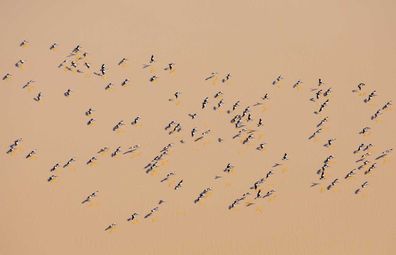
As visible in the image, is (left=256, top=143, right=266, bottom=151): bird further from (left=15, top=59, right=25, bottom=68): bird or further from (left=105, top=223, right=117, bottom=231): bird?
(left=15, top=59, right=25, bottom=68): bird

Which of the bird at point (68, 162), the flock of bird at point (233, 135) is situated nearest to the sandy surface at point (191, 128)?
the flock of bird at point (233, 135)

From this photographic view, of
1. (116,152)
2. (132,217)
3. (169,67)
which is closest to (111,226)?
(132,217)

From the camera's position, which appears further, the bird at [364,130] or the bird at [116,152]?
the bird at [364,130]

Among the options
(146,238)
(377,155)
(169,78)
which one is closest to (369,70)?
(377,155)

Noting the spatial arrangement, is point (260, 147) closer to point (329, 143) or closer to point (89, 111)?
point (329, 143)

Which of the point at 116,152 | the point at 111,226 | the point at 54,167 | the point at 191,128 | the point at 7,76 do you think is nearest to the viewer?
the point at 111,226

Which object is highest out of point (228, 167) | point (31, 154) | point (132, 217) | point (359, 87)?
point (359, 87)

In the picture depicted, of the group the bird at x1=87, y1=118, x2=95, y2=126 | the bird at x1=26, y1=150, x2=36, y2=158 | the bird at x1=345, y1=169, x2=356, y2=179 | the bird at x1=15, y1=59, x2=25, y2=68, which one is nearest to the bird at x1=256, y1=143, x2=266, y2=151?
the bird at x1=345, y1=169, x2=356, y2=179

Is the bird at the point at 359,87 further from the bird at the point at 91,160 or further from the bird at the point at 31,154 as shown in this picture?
the bird at the point at 31,154
